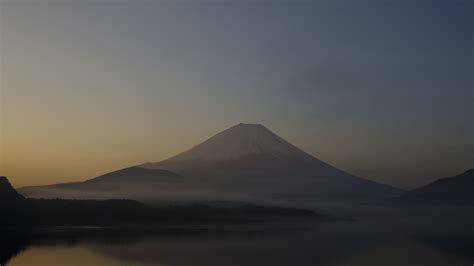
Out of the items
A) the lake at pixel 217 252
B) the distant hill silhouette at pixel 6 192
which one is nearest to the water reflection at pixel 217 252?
the lake at pixel 217 252

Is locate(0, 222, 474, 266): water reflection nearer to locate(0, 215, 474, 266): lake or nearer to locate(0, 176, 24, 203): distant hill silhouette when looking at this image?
locate(0, 215, 474, 266): lake

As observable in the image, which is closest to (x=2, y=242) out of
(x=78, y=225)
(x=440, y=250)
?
(x=78, y=225)

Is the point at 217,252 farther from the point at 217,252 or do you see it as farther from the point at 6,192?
the point at 6,192

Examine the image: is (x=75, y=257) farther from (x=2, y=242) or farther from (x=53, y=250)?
(x=2, y=242)

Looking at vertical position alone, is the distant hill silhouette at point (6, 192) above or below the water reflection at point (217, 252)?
above

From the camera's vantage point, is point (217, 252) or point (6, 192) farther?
point (6, 192)

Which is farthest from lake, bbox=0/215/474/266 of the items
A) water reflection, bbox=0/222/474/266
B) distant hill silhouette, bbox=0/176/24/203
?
distant hill silhouette, bbox=0/176/24/203

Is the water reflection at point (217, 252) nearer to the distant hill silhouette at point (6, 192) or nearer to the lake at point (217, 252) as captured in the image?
the lake at point (217, 252)

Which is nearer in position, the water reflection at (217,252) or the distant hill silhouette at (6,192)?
the water reflection at (217,252)

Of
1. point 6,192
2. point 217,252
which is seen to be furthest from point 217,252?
point 6,192

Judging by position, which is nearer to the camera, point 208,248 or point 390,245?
point 208,248

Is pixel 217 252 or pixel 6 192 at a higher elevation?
pixel 6 192
